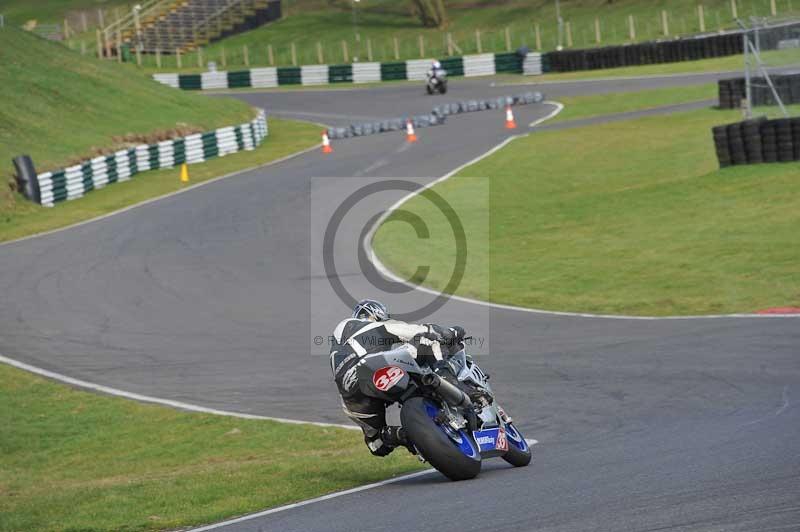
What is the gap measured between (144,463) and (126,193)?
2308 cm

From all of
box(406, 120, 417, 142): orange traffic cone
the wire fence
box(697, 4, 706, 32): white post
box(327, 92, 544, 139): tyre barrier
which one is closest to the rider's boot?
box(406, 120, 417, 142): orange traffic cone

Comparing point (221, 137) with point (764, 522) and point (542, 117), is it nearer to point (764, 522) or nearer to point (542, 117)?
point (542, 117)

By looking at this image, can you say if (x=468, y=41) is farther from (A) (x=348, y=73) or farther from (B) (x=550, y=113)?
(B) (x=550, y=113)

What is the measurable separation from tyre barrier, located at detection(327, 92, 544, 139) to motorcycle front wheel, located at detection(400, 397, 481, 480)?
34915mm

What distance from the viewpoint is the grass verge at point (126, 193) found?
103ft

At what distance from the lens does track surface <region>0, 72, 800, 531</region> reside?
337 inches

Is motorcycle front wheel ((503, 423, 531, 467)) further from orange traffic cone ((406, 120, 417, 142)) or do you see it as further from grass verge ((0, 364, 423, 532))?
orange traffic cone ((406, 120, 417, 142))

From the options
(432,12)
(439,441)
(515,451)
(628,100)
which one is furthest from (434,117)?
(432,12)

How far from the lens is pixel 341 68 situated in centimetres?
6956

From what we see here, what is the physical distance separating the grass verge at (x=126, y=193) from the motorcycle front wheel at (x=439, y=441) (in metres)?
22.1

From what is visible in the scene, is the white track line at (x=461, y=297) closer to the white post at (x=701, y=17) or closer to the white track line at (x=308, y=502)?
the white track line at (x=308, y=502)

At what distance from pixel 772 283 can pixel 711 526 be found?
12842mm

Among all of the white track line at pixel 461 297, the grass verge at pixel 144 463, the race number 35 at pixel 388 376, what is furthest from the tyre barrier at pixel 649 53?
the race number 35 at pixel 388 376

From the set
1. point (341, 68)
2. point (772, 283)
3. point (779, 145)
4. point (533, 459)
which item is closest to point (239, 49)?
point (341, 68)
